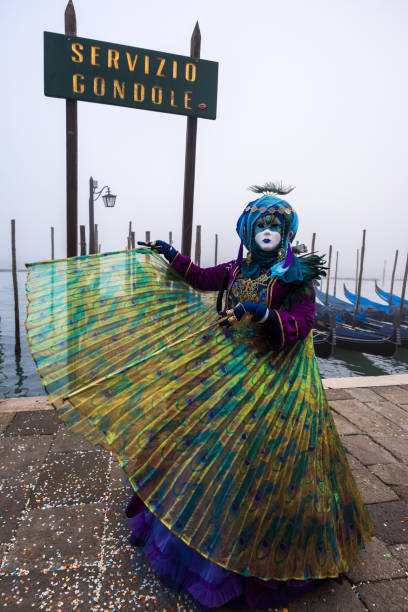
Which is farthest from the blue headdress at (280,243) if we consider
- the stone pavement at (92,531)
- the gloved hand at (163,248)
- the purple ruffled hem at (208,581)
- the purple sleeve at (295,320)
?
the stone pavement at (92,531)

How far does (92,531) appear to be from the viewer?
1.78m

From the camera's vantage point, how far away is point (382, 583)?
1.54 m

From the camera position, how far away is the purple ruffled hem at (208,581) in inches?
53.1

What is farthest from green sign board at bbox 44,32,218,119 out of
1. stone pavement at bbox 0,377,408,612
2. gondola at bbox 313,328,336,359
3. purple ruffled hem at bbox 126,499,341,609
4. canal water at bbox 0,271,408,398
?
gondola at bbox 313,328,336,359

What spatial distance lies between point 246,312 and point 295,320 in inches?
9.5

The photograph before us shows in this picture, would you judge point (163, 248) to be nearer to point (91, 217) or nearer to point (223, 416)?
point (223, 416)

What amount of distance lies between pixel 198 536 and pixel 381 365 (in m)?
13.3

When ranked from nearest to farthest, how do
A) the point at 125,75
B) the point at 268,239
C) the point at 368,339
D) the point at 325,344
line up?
1. the point at 268,239
2. the point at 125,75
3. the point at 368,339
4. the point at 325,344

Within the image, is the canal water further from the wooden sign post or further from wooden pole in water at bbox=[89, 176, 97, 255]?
the wooden sign post

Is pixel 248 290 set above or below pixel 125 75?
below

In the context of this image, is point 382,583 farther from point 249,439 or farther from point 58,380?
point 58,380

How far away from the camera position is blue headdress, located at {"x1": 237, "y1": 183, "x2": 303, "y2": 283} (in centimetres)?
154

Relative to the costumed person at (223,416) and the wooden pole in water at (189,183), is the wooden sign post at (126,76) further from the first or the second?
the costumed person at (223,416)

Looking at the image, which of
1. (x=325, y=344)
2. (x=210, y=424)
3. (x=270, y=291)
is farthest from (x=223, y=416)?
(x=325, y=344)
